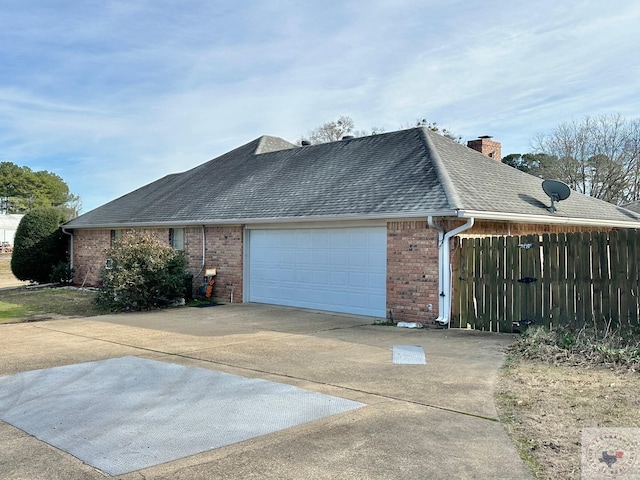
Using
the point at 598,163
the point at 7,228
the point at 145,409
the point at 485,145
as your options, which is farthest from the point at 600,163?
the point at 7,228

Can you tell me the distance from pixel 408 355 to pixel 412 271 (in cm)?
343

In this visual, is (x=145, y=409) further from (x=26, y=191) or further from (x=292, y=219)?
(x=26, y=191)

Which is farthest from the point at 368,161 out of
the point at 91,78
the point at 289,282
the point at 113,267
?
the point at 91,78

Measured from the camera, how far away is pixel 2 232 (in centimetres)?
5700

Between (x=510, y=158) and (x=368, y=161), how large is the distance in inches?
1157

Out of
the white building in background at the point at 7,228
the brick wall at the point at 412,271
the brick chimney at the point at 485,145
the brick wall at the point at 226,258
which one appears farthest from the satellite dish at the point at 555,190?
the white building in background at the point at 7,228

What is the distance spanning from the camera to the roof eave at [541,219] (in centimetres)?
1053

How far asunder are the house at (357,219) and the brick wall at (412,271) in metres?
0.02

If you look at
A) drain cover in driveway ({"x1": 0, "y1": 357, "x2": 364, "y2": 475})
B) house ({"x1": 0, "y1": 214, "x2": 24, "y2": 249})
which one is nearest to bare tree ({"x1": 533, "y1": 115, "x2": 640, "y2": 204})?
drain cover in driveway ({"x1": 0, "y1": 357, "x2": 364, "y2": 475})

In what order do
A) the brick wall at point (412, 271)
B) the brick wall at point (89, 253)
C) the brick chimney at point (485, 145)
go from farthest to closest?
1. the brick wall at point (89, 253)
2. the brick chimney at point (485, 145)
3. the brick wall at point (412, 271)

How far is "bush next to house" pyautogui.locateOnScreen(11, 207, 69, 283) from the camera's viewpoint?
21.8 meters

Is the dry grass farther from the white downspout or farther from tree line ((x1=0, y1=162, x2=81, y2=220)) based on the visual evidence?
tree line ((x1=0, y1=162, x2=81, y2=220))

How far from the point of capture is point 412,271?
1122 centimetres

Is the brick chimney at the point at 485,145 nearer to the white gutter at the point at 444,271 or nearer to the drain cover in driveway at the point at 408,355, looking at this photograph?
the white gutter at the point at 444,271
